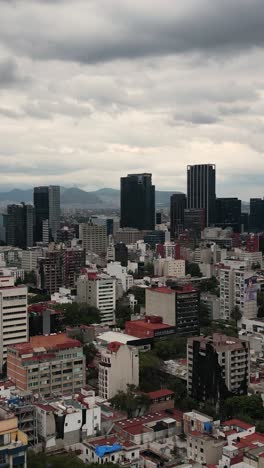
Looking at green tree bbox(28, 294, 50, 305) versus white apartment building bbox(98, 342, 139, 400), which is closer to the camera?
white apartment building bbox(98, 342, 139, 400)

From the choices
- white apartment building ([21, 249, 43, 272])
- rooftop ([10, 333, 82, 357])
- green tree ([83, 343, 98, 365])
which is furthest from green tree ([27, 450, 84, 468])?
white apartment building ([21, 249, 43, 272])

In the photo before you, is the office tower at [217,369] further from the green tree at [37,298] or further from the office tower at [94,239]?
the office tower at [94,239]

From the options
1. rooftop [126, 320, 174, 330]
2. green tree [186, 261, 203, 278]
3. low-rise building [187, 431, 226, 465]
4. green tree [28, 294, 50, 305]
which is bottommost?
low-rise building [187, 431, 226, 465]

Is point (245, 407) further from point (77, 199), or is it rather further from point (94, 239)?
point (77, 199)

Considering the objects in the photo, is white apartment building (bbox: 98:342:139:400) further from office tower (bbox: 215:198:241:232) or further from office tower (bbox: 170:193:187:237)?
office tower (bbox: 215:198:241:232)

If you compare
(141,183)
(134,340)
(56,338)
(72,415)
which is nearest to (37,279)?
(134,340)

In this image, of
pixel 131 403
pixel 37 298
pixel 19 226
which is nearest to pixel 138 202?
pixel 19 226
